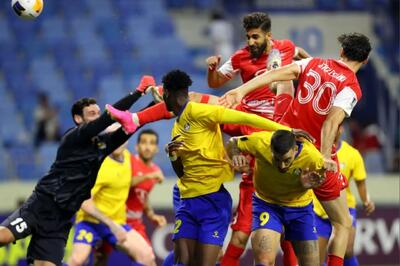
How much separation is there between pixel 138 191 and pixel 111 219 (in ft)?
2.26

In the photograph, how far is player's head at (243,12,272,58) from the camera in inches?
411

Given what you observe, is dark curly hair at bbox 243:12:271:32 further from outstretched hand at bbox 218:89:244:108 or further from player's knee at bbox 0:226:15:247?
player's knee at bbox 0:226:15:247

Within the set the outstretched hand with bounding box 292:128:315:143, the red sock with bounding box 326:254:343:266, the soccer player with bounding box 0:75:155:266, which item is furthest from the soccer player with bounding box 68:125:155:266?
the outstretched hand with bounding box 292:128:315:143

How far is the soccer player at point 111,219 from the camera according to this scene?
12562mm

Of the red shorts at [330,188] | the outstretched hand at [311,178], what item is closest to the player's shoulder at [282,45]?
the red shorts at [330,188]

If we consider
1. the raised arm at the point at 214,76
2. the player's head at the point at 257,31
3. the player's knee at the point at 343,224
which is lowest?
the player's knee at the point at 343,224

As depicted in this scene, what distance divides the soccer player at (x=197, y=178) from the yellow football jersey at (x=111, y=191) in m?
2.69

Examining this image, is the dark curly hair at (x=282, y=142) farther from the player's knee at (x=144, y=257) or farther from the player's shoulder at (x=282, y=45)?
the player's knee at (x=144, y=257)

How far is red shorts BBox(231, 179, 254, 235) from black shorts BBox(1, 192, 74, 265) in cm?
177

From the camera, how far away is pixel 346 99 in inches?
382

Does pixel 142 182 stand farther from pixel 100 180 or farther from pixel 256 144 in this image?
pixel 256 144

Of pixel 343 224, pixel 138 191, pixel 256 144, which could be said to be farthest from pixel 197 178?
pixel 138 191

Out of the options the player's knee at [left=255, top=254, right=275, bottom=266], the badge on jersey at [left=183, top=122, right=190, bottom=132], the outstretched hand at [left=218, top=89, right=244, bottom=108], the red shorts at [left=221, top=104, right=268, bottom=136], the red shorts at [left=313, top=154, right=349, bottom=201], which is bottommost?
the player's knee at [left=255, top=254, right=275, bottom=266]

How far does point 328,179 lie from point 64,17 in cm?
1104
